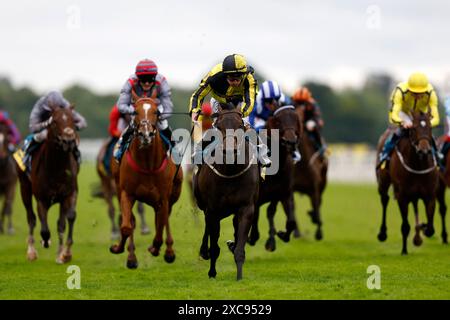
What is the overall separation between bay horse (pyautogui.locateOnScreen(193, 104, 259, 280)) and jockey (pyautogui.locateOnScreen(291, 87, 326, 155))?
785 centimetres

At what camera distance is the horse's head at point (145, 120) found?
11844mm

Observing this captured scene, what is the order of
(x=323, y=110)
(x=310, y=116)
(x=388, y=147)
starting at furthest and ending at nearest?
(x=323, y=110), (x=310, y=116), (x=388, y=147)

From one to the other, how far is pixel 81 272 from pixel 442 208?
7547 millimetres

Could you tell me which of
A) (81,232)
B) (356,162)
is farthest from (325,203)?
(356,162)

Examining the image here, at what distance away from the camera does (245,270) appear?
12.8 m

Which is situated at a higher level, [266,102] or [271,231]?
[266,102]

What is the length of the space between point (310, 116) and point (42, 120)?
6.21m

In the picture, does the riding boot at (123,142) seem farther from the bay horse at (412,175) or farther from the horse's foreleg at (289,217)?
the bay horse at (412,175)

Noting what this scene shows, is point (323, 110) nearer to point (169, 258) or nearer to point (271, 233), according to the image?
point (271, 233)

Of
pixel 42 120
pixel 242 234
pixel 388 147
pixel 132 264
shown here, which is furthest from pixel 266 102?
pixel 242 234

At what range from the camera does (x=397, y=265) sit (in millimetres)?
13359

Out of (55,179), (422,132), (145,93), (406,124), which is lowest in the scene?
(55,179)

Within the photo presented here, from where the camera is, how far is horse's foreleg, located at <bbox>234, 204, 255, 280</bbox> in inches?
431
